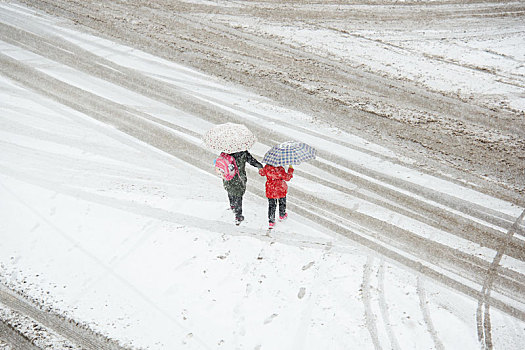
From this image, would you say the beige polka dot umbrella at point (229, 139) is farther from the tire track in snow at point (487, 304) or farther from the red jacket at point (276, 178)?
the tire track in snow at point (487, 304)

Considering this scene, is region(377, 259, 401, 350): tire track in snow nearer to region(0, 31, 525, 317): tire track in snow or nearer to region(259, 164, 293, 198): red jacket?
region(0, 31, 525, 317): tire track in snow

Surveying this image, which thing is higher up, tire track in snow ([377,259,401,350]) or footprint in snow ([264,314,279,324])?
tire track in snow ([377,259,401,350])

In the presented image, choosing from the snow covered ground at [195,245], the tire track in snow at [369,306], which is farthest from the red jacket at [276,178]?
the tire track in snow at [369,306]

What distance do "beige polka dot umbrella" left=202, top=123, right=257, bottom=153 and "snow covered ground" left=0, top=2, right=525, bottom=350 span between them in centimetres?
145

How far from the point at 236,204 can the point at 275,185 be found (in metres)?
0.72

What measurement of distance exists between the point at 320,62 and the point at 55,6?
871cm

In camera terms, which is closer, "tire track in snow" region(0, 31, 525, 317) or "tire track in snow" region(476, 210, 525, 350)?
"tire track in snow" region(476, 210, 525, 350)

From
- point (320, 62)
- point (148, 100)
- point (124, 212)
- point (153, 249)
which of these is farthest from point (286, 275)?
point (320, 62)

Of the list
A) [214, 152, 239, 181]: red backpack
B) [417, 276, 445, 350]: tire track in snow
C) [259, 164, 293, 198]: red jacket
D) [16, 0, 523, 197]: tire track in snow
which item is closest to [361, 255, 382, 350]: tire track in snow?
[417, 276, 445, 350]: tire track in snow

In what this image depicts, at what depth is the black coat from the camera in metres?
5.52

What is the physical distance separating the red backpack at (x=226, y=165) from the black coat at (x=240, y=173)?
8 centimetres

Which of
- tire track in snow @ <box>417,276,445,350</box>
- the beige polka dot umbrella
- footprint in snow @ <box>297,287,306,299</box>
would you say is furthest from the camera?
the beige polka dot umbrella

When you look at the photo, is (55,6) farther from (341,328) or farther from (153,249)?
(341,328)

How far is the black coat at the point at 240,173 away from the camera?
5.52 metres
